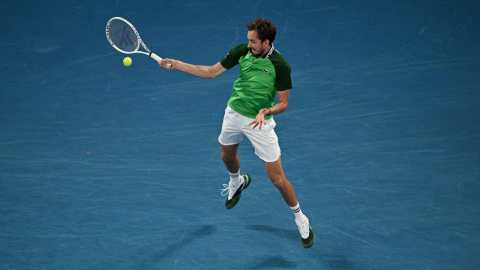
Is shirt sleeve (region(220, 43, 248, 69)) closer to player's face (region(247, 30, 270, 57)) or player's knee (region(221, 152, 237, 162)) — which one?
player's face (region(247, 30, 270, 57))

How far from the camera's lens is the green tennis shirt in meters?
3.96

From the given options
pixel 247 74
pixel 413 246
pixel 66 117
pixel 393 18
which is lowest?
pixel 66 117

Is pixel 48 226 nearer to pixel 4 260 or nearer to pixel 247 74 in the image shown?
pixel 4 260

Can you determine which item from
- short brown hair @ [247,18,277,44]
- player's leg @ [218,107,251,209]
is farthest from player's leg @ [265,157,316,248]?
short brown hair @ [247,18,277,44]

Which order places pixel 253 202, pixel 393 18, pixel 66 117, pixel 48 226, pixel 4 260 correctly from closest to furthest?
pixel 4 260 < pixel 48 226 < pixel 253 202 < pixel 66 117 < pixel 393 18

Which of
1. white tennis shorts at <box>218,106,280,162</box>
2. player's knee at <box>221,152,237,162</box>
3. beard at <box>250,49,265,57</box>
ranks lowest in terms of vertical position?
player's knee at <box>221,152,237,162</box>

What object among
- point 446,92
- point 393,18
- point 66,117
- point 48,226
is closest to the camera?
point 48,226

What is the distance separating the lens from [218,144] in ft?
18.9

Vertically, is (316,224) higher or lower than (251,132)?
lower

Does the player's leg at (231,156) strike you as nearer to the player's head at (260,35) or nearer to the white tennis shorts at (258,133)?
the white tennis shorts at (258,133)

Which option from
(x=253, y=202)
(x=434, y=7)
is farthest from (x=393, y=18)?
(x=253, y=202)

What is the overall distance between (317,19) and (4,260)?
20.1ft

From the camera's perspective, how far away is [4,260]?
13.1 feet

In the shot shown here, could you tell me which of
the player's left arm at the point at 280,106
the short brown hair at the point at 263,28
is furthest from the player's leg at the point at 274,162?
the short brown hair at the point at 263,28
